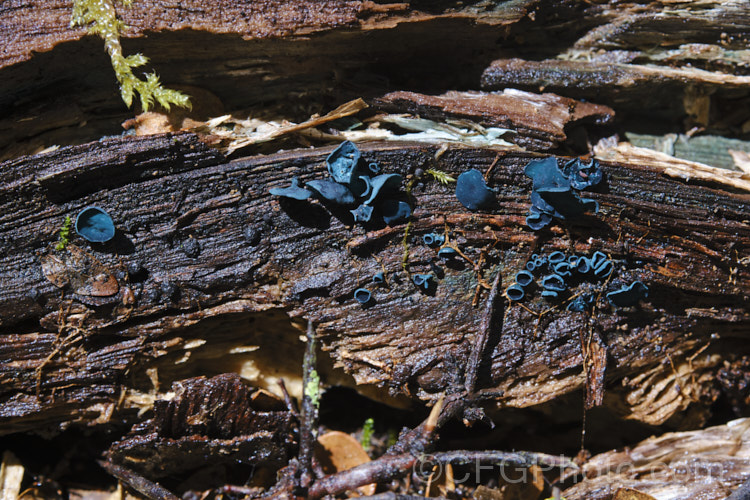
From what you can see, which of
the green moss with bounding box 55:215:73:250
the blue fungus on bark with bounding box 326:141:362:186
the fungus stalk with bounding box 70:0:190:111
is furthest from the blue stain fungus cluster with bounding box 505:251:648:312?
the green moss with bounding box 55:215:73:250

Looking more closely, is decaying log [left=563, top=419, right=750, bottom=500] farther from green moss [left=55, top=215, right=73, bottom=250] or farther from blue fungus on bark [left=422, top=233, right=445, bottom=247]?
green moss [left=55, top=215, right=73, bottom=250]

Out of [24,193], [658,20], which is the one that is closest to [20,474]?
[24,193]

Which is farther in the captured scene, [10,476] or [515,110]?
[515,110]

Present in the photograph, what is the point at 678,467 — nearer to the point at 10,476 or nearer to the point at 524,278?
the point at 524,278

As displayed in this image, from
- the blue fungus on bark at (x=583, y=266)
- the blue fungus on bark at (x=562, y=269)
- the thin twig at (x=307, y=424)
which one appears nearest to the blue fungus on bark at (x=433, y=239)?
the blue fungus on bark at (x=562, y=269)

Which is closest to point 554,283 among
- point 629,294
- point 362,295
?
point 629,294

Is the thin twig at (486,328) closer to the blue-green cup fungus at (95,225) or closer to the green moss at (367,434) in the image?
the green moss at (367,434)
